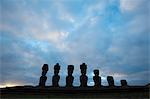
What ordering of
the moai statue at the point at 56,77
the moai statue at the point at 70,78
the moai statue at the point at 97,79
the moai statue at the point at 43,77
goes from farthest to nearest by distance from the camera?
the moai statue at the point at 43,77, the moai statue at the point at 56,77, the moai statue at the point at 70,78, the moai statue at the point at 97,79

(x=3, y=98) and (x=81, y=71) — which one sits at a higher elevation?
(x=81, y=71)

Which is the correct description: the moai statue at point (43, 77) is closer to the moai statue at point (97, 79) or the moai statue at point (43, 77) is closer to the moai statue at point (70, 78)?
the moai statue at point (70, 78)

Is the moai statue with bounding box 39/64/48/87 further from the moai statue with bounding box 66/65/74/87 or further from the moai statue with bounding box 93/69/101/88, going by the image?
the moai statue with bounding box 93/69/101/88

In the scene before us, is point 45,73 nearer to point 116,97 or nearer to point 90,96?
point 90,96

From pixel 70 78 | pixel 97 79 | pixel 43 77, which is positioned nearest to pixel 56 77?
pixel 43 77

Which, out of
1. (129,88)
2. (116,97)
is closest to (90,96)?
(116,97)

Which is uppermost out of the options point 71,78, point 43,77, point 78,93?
point 43,77

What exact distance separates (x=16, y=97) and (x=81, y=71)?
5457 mm

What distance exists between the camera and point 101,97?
1403 cm

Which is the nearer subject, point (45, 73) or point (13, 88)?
point (13, 88)

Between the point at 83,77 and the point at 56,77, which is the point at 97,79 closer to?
the point at 83,77

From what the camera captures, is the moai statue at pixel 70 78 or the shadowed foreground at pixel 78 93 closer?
the shadowed foreground at pixel 78 93

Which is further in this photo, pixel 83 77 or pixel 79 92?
pixel 83 77

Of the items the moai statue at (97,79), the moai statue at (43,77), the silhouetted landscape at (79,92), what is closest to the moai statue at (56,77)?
the moai statue at (43,77)
